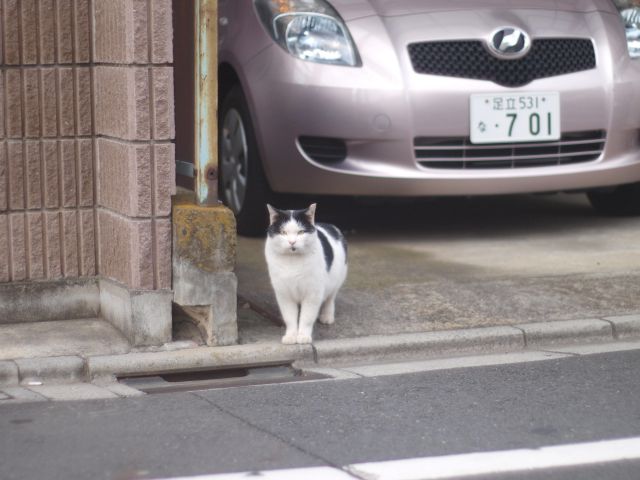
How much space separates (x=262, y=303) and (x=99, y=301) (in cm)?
76

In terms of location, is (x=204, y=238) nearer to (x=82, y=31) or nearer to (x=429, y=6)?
(x=82, y=31)

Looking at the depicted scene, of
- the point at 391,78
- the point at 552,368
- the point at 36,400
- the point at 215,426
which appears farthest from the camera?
the point at 391,78

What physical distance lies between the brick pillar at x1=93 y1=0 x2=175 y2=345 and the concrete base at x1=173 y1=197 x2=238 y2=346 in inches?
2.8

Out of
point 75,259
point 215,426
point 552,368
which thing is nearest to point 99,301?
point 75,259

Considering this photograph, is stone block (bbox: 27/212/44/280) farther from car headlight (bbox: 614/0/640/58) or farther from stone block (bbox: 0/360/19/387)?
car headlight (bbox: 614/0/640/58)

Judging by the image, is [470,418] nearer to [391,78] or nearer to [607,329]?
[607,329]

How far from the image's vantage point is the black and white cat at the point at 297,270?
587 cm

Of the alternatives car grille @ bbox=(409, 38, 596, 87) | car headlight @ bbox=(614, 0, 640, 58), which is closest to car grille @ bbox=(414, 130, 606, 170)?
car grille @ bbox=(409, 38, 596, 87)

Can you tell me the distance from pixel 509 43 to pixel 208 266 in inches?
102

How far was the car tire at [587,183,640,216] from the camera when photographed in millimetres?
8508

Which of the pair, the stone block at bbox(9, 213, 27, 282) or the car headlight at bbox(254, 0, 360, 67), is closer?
the stone block at bbox(9, 213, 27, 282)

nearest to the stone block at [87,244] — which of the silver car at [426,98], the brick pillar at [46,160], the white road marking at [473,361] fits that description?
the brick pillar at [46,160]

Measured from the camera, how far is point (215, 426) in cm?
481

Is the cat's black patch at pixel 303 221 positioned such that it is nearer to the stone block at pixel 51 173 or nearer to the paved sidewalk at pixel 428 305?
the paved sidewalk at pixel 428 305
